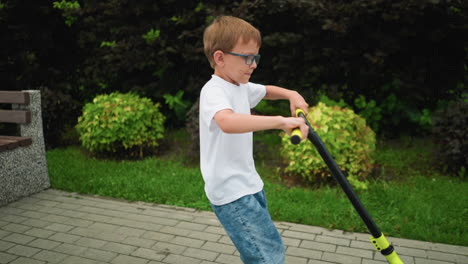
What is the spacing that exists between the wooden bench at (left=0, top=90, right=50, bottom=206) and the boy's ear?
3.49 meters

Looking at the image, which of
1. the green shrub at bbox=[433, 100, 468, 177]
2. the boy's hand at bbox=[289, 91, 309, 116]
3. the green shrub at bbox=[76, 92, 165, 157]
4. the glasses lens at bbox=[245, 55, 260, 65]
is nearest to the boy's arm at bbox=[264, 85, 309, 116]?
the boy's hand at bbox=[289, 91, 309, 116]

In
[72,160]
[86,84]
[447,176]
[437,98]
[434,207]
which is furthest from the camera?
[86,84]

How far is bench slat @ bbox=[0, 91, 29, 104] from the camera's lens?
16.6 feet

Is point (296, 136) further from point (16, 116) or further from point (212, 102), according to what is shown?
point (16, 116)

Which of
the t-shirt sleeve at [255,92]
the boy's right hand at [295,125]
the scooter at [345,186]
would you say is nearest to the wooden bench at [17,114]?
the t-shirt sleeve at [255,92]

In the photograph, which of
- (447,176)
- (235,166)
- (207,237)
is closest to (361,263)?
(207,237)

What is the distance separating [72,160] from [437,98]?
6.10 metres

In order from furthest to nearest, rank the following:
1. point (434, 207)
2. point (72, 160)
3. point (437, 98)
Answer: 1. point (437, 98)
2. point (72, 160)
3. point (434, 207)

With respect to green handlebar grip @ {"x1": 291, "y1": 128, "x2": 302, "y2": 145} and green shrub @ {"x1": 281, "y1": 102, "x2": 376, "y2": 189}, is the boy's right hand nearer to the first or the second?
green handlebar grip @ {"x1": 291, "y1": 128, "x2": 302, "y2": 145}

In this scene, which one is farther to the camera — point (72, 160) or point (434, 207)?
point (72, 160)

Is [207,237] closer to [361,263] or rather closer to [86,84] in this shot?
[361,263]

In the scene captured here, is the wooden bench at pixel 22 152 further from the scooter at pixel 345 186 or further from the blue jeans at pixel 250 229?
the scooter at pixel 345 186

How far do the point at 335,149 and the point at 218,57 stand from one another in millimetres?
3290

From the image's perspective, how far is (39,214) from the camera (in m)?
4.55
